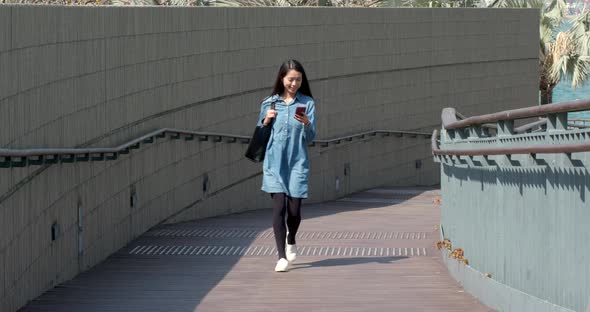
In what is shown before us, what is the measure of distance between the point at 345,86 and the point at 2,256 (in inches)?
479

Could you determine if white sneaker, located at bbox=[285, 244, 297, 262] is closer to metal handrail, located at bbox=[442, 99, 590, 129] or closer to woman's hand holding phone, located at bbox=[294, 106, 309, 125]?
woman's hand holding phone, located at bbox=[294, 106, 309, 125]

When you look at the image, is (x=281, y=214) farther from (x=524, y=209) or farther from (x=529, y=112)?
(x=529, y=112)

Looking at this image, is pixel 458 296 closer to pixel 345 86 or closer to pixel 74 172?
pixel 74 172

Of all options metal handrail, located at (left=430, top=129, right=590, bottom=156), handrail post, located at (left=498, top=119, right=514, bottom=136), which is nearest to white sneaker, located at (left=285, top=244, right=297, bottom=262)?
metal handrail, located at (left=430, top=129, right=590, bottom=156)

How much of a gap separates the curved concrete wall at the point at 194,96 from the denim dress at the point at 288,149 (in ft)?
4.67

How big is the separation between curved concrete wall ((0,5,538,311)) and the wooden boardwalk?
28 cm

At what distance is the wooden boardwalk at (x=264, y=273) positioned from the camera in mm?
8547

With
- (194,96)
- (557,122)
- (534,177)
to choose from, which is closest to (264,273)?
(534,177)

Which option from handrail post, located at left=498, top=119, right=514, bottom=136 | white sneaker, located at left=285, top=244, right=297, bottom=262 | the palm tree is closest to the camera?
handrail post, located at left=498, top=119, right=514, bottom=136

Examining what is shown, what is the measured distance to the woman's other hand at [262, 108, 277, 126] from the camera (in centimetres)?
1028

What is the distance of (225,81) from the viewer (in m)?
15.5

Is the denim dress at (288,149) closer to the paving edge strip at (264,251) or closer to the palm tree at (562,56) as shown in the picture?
the paving edge strip at (264,251)

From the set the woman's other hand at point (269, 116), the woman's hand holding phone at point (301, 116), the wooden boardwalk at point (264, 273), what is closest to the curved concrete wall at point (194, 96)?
the wooden boardwalk at point (264, 273)

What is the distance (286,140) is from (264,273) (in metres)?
1.03
